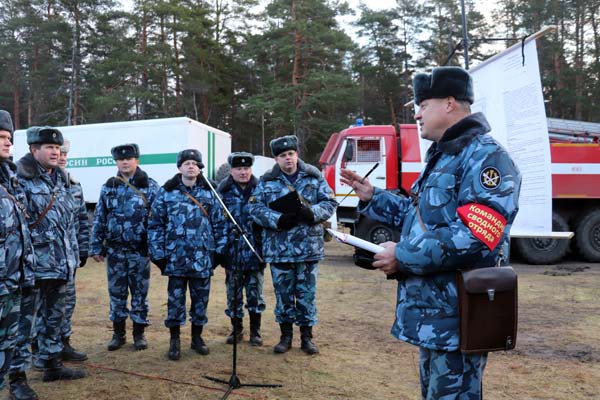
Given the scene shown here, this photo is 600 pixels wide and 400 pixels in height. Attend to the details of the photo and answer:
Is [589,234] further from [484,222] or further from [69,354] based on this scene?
[69,354]

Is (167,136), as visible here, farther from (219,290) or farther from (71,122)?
(71,122)

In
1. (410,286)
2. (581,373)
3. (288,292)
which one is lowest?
(581,373)

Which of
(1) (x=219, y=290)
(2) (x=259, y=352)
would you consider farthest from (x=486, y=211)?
(1) (x=219, y=290)

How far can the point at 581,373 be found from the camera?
379 cm

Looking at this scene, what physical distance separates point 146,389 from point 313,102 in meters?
20.3

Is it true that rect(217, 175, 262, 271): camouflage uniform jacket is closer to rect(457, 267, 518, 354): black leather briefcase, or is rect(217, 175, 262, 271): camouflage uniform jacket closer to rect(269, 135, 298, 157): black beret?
rect(269, 135, 298, 157): black beret

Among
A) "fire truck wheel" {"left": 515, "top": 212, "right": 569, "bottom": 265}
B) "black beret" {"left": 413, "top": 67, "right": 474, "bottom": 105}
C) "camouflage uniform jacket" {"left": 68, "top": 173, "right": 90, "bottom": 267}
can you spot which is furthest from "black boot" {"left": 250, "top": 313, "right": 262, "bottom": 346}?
"fire truck wheel" {"left": 515, "top": 212, "right": 569, "bottom": 265}

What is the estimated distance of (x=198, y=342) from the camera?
429 centimetres

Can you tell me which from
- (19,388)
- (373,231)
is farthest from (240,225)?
(373,231)

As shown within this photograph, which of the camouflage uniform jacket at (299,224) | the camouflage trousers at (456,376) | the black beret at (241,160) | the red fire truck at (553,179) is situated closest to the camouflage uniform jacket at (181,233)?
the camouflage uniform jacket at (299,224)

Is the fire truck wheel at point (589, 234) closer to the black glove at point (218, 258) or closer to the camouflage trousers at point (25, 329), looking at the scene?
the black glove at point (218, 258)

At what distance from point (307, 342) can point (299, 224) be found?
1.06 meters

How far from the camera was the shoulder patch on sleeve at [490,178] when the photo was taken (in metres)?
1.72

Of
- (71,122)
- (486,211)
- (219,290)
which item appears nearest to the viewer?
(486,211)
